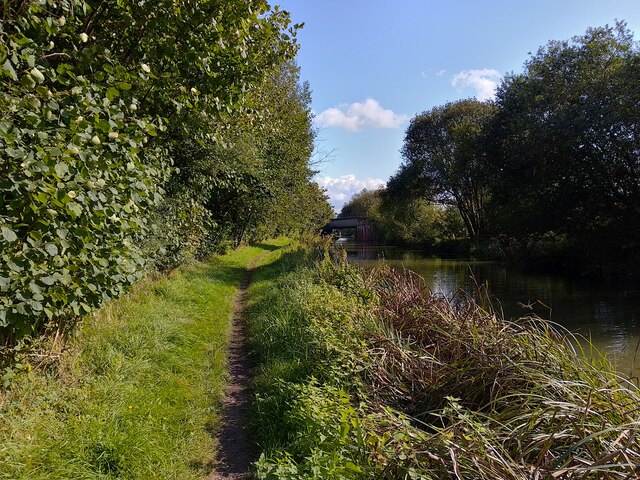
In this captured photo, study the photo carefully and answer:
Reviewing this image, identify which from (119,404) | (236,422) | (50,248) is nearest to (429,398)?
(236,422)

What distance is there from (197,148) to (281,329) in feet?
18.5

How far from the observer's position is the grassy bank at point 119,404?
3311 mm

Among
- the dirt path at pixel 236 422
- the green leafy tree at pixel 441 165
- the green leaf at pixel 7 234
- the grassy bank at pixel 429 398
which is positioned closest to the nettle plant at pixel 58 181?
the green leaf at pixel 7 234

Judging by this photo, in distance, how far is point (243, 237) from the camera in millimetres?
24562

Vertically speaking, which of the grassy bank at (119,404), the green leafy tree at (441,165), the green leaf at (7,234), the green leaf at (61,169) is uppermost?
the green leafy tree at (441,165)

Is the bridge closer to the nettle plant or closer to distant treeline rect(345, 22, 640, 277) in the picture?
distant treeline rect(345, 22, 640, 277)

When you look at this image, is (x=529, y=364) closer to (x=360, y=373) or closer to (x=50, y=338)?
(x=360, y=373)

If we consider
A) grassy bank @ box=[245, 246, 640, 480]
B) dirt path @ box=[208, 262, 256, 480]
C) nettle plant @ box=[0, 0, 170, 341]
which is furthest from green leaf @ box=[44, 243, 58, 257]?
dirt path @ box=[208, 262, 256, 480]

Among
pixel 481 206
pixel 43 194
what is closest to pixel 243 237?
pixel 43 194

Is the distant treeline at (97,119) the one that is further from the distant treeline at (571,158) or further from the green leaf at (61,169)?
the distant treeline at (571,158)

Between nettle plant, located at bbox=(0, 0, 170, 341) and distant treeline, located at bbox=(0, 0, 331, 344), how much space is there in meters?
0.01

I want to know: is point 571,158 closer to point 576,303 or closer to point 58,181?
point 576,303

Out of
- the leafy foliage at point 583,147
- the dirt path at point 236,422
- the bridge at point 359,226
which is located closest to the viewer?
the dirt path at point 236,422

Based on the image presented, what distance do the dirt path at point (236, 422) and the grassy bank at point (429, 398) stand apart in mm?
188
